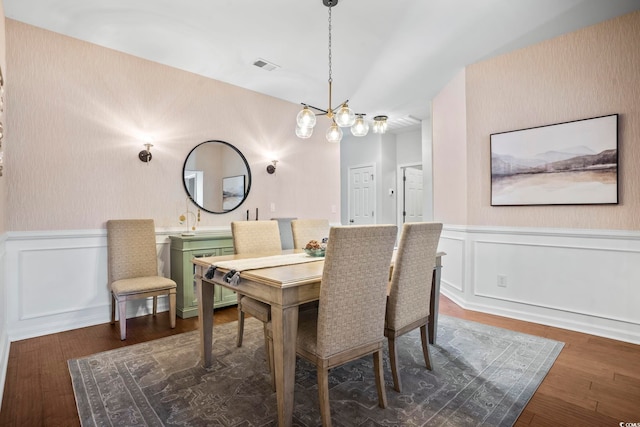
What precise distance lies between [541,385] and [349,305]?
144 cm

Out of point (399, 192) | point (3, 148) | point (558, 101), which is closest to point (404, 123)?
point (399, 192)

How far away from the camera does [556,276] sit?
3104 mm

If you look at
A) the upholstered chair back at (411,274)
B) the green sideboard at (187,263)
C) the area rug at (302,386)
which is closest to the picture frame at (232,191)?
the green sideboard at (187,263)

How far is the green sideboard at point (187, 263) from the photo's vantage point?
10.8 ft

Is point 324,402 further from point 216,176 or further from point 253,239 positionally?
point 216,176

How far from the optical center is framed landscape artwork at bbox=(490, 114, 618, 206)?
9.25ft

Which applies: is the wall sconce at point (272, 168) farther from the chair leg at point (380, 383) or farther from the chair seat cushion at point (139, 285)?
the chair leg at point (380, 383)

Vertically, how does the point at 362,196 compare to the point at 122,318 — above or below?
above

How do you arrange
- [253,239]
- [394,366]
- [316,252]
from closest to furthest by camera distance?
[394,366]
[316,252]
[253,239]

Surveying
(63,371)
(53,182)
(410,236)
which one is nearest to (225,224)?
(53,182)

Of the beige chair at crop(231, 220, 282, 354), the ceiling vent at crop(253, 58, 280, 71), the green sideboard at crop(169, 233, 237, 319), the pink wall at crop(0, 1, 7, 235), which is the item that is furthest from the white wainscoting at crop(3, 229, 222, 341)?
the ceiling vent at crop(253, 58, 280, 71)

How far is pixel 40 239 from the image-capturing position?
285cm

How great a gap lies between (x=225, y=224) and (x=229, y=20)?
2245 mm

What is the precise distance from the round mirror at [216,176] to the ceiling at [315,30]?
2.89 ft
